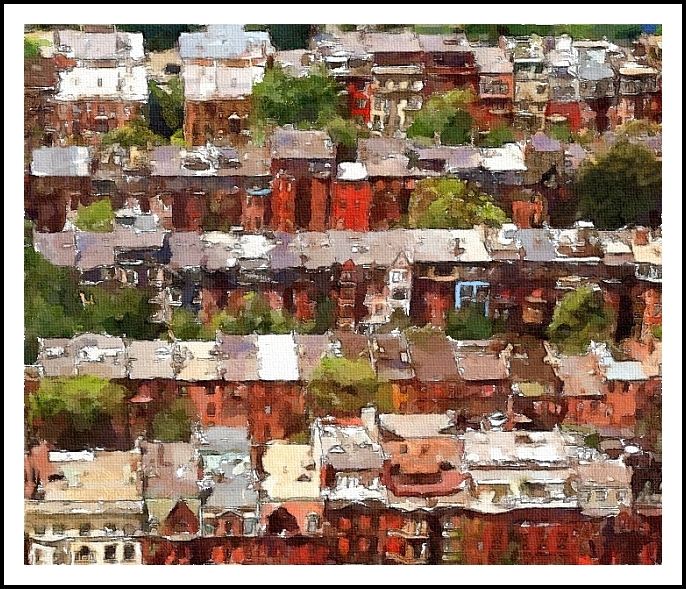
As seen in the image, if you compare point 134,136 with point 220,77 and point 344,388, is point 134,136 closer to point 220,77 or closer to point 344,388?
point 220,77

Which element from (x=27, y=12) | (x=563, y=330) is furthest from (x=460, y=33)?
(x=27, y=12)

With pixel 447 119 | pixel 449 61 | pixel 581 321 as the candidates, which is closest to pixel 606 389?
pixel 581 321

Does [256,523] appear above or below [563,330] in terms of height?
A: below

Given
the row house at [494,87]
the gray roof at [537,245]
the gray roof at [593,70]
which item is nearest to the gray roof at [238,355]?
the gray roof at [537,245]

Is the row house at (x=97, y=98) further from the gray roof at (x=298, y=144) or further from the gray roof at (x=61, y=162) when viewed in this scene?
the gray roof at (x=298, y=144)

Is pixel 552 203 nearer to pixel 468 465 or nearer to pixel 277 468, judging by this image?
pixel 468 465

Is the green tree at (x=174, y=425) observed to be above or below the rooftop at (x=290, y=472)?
above
